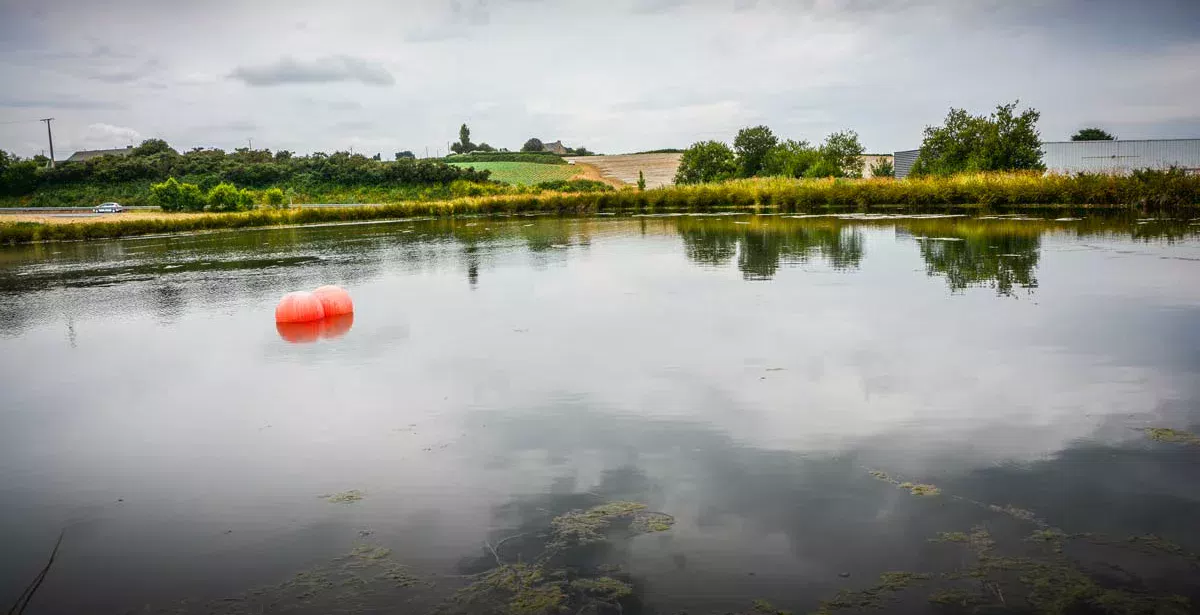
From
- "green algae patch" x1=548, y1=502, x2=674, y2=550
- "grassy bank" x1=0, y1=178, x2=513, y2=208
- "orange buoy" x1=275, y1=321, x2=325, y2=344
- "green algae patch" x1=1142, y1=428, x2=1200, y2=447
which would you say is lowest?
"green algae patch" x1=548, y1=502, x2=674, y2=550

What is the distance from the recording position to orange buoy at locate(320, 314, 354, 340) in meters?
9.35

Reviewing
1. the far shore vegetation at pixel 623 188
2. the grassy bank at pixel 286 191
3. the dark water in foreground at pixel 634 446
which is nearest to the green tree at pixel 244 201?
the far shore vegetation at pixel 623 188

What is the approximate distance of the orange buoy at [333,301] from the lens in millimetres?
10398

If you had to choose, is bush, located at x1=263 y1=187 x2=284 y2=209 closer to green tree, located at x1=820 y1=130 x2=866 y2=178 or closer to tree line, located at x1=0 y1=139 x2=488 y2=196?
tree line, located at x1=0 y1=139 x2=488 y2=196

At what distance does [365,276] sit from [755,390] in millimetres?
10674

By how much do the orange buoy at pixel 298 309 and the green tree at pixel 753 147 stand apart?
160 feet

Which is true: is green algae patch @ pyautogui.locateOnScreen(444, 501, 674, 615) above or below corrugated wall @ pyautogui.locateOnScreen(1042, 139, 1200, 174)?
below

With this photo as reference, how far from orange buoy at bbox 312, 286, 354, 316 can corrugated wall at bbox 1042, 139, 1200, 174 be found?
5624 cm

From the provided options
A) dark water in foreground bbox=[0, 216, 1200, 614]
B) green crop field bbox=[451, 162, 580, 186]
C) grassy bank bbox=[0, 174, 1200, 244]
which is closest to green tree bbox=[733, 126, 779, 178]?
grassy bank bbox=[0, 174, 1200, 244]

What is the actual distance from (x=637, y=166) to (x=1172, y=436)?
7965 centimetres

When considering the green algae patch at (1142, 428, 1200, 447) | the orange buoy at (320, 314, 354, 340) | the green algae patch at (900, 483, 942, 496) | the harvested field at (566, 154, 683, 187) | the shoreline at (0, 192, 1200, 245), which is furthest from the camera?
the harvested field at (566, 154, 683, 187)

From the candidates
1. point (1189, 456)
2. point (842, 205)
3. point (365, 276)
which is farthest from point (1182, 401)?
point (842, 205)

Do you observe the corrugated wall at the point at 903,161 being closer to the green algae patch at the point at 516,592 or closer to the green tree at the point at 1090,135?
the green tree at the point at 1090,135

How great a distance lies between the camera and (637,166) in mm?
82875
